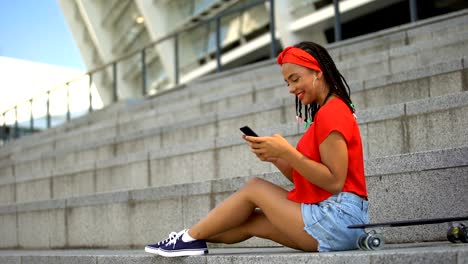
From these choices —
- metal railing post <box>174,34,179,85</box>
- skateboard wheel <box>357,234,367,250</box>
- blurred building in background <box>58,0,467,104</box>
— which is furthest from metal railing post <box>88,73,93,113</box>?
skateboard wheel <box>357,234,367,250</box>

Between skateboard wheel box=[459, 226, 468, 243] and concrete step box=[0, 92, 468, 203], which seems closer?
skateboard wheel box=[459, 226, 468, 243]

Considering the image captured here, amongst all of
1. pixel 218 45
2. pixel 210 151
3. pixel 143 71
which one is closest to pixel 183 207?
pixel 210 151

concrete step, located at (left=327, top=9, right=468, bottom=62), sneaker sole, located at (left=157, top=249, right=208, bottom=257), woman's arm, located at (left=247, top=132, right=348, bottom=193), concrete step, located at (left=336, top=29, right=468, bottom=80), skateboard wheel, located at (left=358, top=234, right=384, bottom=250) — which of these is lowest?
sneaker sole, located at (left=157, top=249, right=208, bottom=257)

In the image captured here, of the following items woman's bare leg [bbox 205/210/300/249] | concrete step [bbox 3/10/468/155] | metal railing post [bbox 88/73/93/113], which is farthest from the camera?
metal railing post [bbox 88/73/93/113]

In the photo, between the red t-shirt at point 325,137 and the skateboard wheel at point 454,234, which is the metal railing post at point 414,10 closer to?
the red t-shirt at point 325,137

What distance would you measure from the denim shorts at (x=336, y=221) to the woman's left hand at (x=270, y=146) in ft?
1.22

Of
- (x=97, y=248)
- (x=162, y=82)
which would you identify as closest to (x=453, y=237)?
(x=97, y=248)

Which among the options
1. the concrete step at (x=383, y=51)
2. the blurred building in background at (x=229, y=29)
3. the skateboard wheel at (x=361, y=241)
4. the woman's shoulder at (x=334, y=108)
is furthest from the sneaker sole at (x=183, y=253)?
the blurred building in background at (x=229, y=29)

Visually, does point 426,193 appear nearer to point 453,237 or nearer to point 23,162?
point 453,237

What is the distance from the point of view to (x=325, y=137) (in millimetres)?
3799

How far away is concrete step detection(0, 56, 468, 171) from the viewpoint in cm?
677

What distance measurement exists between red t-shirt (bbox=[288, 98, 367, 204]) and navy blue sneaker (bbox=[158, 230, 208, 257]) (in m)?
0.69

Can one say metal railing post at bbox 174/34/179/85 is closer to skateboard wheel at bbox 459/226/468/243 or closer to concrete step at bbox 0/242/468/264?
concrete step at bbox 0/242/468/264

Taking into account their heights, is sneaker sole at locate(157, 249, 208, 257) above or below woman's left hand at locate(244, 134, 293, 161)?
below
